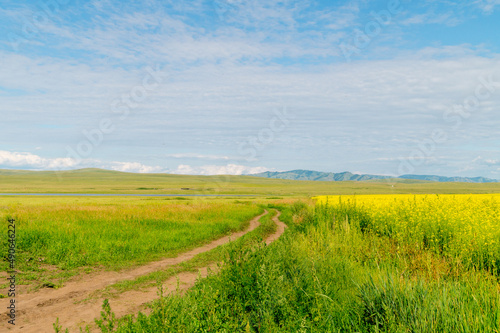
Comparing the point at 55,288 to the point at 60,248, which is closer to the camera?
the point at 55,288

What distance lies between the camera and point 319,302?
18.5ft

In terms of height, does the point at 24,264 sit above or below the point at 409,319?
below

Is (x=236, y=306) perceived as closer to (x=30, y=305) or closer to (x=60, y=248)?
(x=30, y=305)

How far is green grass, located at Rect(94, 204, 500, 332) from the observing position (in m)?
4.36

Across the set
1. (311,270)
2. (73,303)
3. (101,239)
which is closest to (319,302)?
(311,270)

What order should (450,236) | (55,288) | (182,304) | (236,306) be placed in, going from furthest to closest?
1. (450,236)
2. (55,288)
3. (236,306)
4. (182,304)

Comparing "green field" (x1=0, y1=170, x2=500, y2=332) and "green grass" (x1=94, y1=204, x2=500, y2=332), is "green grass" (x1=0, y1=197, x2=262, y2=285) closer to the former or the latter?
"green field" (x1=0, y1=170, x2=500, y2=332)

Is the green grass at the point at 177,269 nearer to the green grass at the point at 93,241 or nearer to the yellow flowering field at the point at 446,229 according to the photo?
the green grass at the point at 93,241

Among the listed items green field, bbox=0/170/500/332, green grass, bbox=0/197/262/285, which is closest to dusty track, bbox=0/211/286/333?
green field, bbox=0/170/500/332

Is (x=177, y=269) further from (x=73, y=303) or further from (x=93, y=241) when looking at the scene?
(x=93, y=241)

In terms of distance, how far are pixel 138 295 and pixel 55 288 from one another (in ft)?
8.58

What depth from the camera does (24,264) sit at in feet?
36.5

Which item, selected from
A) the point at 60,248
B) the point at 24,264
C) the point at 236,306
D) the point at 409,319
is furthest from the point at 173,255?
the point at 409,319

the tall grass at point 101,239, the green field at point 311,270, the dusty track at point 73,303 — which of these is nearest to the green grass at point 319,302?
the green field at point 311,270
